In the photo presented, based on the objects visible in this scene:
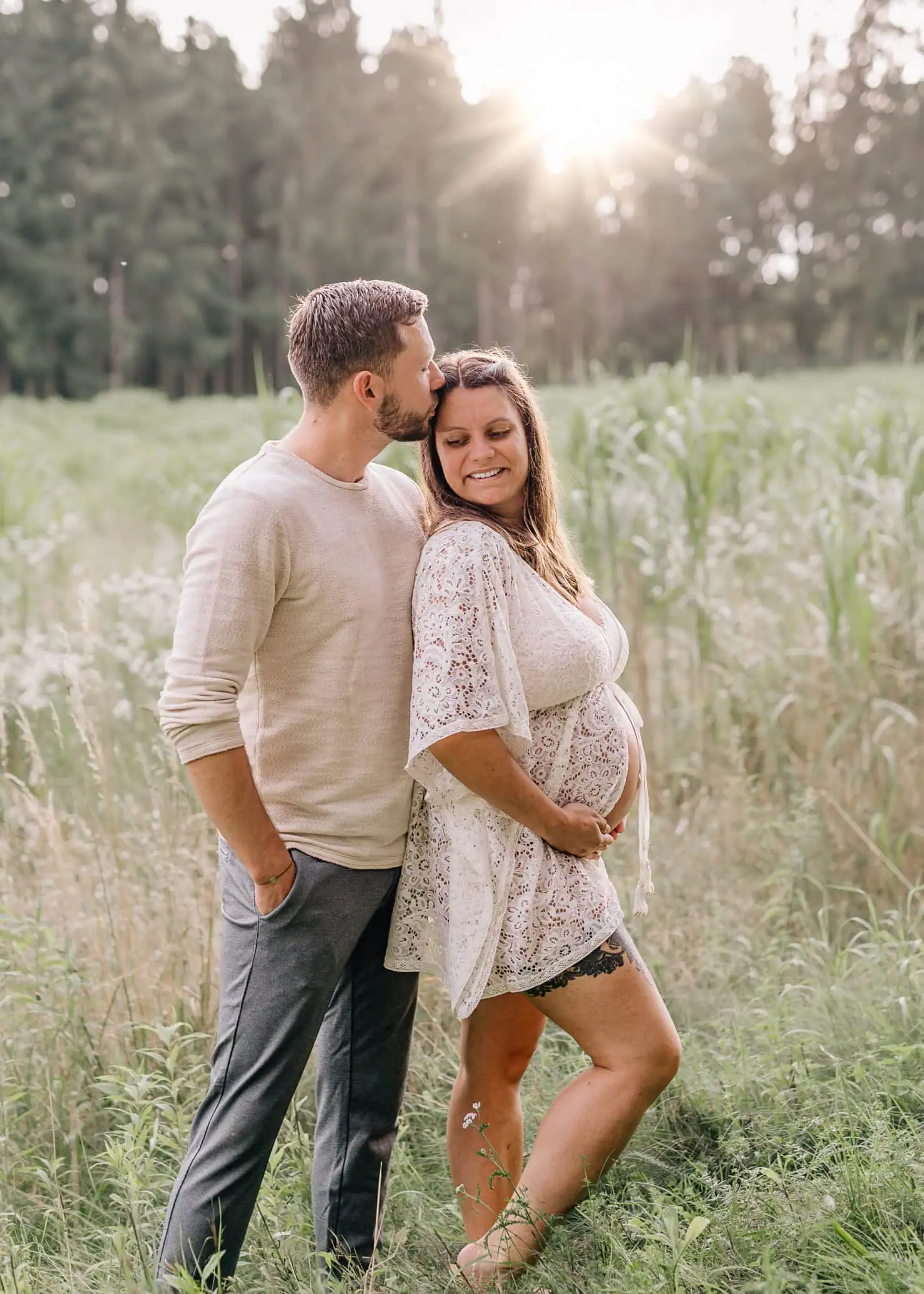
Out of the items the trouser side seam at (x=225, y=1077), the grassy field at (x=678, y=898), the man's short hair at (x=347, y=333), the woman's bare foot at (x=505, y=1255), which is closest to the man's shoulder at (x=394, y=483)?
the man's short hair at (x=347, y=333)

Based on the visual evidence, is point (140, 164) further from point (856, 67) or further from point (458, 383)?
point (458, 383)

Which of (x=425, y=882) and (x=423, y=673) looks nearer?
(x=423, y=673)

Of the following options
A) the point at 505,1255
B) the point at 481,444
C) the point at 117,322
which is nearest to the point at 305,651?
the point at 481,444

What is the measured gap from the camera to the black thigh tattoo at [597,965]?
213 cm

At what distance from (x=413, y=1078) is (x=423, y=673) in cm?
154

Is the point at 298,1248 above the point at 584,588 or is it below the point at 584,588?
below

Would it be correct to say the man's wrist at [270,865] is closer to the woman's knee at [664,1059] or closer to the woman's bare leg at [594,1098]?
the woman's bare leg at [594,1098]

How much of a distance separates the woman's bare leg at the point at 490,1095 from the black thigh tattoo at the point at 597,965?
18 centimetres

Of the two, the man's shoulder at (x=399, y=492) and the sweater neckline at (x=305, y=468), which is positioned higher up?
the sweater neckline at (x=305, y=468)

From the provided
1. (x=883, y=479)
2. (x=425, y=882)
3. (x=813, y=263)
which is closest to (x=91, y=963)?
(x=425, y=882)

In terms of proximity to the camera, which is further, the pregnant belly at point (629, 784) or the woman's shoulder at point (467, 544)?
the pregnant belly at point (629, 784)

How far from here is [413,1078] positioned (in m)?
3.11

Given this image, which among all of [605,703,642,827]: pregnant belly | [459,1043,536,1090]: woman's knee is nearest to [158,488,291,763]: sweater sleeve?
[605,703,642,827]: pregnant belly

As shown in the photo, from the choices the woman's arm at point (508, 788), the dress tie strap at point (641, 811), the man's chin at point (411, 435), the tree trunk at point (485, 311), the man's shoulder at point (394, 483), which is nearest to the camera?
the woman's arm at point (508, 788)
